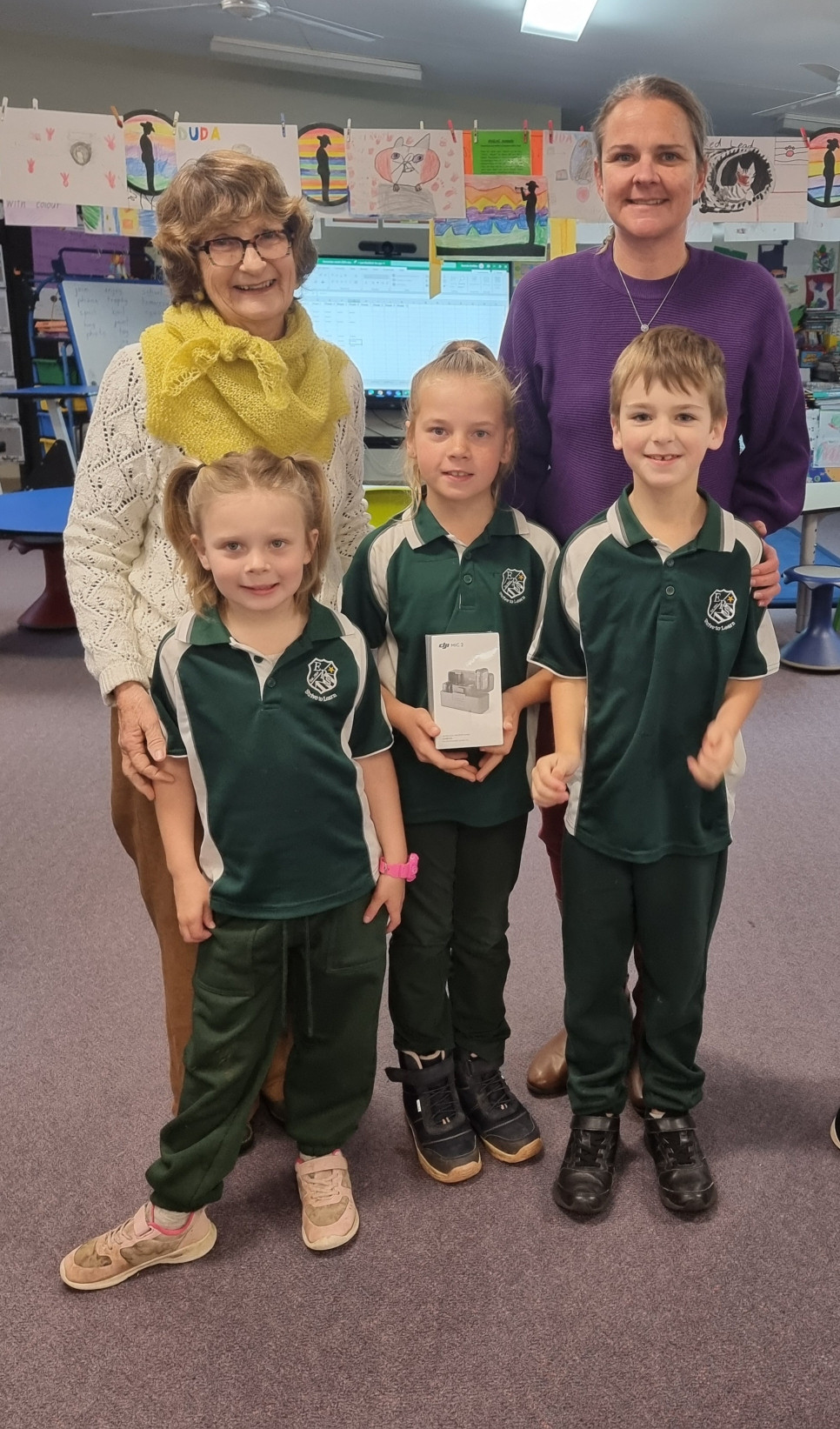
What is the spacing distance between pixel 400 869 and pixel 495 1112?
497mm

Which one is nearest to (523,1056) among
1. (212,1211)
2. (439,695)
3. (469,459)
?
(212,1211)

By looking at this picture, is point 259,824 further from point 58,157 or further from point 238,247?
point 58,157

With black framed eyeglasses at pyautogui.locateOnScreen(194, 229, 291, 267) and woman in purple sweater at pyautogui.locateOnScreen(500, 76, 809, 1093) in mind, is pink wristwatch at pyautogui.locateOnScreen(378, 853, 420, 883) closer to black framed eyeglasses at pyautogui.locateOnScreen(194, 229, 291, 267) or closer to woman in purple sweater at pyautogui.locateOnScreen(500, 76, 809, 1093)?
woman in purple sweater at pyautogui.locateOnScreen(500, 76, 809, 1093)

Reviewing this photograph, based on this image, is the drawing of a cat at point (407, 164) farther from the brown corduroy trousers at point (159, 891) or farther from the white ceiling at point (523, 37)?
the white ceiling at point (523, 37)

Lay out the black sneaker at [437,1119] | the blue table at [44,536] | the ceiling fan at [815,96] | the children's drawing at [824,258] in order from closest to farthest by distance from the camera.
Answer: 1. the black sneaker at [437,1119]
2. the blue table at [44,536]
3. the ceiling fan at [815,96]
4. the children's drawing at [824,258]

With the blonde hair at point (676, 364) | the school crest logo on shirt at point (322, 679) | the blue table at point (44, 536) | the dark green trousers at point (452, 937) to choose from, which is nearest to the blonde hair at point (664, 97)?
the blonde hair at point (676, 364)

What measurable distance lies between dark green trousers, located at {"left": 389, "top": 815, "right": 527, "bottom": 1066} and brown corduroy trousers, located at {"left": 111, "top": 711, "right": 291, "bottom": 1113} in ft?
0.99

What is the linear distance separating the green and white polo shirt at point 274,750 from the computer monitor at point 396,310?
6.11 ft

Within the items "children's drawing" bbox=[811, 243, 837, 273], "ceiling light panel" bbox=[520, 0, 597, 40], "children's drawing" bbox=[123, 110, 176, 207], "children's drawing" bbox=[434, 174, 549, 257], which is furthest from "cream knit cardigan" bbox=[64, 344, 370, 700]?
"children's drawing" bbox=[811, 243, 837, 273]

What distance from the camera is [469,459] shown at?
132 centimetres

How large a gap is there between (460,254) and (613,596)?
1.83 m

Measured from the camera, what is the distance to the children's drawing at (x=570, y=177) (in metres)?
2.56

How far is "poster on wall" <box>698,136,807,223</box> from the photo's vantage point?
259 centimetres

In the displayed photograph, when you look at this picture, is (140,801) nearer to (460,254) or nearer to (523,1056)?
(523,1056)
